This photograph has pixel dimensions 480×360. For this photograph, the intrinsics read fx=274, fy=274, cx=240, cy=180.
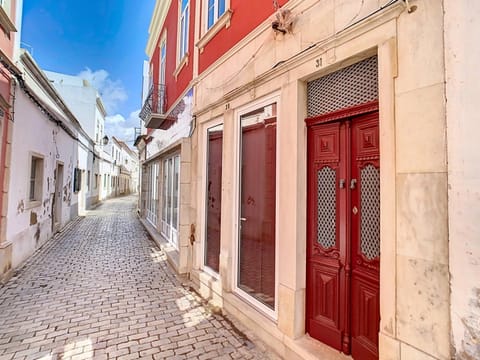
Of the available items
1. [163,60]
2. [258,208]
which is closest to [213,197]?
[258,208]

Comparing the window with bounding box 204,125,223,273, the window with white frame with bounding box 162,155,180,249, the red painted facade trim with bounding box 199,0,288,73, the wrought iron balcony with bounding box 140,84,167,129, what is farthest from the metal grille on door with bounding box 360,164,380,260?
the wrought iron balcony with bounding box 140,84,167,129

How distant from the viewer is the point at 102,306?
3.74m

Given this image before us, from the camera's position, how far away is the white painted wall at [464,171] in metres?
1.42

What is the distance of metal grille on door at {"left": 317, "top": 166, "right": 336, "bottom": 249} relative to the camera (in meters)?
2.48

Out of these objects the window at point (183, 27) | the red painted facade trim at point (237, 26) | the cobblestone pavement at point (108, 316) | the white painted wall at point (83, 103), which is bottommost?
the cobblestone pavement at point (108, 316)

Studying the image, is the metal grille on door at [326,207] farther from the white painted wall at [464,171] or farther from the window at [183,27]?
the window at [183,27]

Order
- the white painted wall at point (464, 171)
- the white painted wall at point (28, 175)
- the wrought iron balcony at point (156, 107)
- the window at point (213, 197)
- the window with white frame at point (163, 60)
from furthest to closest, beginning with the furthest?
the window with white frame at point (163, 60), the wrought iron balcony at point (156, 107), the white painted wall at point (28, 175), the window at point (213, 197), the white painted wall at point (464, 171)

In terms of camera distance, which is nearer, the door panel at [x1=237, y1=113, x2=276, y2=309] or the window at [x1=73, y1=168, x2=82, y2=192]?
the door panel at [x1=237, y1=113, x2=276, y2=309]

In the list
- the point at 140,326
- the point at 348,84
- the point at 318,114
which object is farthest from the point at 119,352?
the point at 348,84

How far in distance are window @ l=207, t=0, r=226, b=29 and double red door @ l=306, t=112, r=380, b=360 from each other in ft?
9.59

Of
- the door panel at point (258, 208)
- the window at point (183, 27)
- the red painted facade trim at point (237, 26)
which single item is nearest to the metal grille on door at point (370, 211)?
the door panel at point (258, 208)

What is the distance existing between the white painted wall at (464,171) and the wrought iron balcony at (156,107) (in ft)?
22.9

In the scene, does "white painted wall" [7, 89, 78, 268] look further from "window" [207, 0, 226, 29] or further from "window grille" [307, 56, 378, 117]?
"window grille" [307, 56, 378, 117]

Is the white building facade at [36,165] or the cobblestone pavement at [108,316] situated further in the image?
the white building facade at [36,165]
